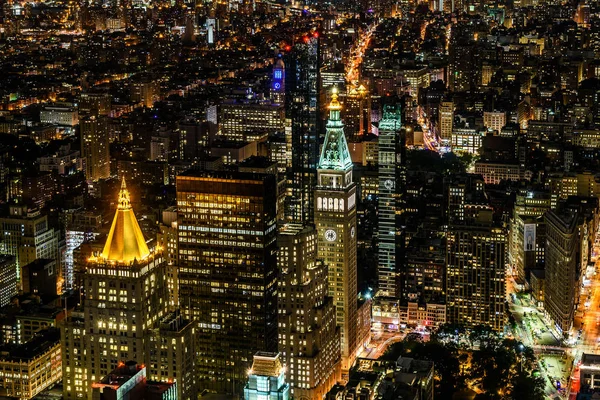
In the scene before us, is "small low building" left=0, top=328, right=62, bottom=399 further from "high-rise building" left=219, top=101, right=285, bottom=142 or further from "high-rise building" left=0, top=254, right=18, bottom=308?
"high-rise building" left=219, top=101, right=285, bottom=142

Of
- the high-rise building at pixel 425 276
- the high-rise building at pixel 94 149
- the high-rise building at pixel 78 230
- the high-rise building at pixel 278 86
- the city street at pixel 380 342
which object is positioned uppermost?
the high-rise building at pixel 278 86

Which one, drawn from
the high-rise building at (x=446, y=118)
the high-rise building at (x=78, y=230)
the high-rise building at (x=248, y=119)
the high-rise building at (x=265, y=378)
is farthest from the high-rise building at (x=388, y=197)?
the high-rise building at (x=446, y=118)

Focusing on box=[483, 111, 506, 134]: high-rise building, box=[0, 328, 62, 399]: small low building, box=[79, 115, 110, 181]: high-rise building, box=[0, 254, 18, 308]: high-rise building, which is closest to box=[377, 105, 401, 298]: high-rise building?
box=[0, 328, 62, 399]: small low building

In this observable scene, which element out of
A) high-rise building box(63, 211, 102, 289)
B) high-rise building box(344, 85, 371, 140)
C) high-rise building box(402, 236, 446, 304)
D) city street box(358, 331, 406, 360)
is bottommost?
city street box(358, 331, 406, 360)

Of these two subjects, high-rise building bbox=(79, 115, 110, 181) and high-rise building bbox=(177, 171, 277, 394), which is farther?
high-rise building bbox=(79, 115, 110, 181)

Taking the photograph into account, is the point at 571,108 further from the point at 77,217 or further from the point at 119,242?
the point at 119,242

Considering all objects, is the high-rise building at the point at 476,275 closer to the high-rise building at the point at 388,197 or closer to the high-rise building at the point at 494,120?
the high-rise building at the point at 388,197

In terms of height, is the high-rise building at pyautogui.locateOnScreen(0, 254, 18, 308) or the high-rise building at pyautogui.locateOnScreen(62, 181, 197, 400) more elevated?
the high-rise building at pyautogui.locateOnScreen(62, 181, 197, 400)

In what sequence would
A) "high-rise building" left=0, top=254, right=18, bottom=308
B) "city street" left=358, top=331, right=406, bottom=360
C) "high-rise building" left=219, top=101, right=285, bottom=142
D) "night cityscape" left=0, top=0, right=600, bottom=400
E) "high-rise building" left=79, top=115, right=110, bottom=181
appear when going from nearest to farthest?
"night cityscape" left=0, top=0, right=600, bottom=400
"city street" left=358, top=331, right=406, bottom=360
"high-rise building" left=0, top=254, right=18, bottom=308
"high-rise building" left=79, top=115, right=110, bottom=181
"high-rise building" left=219, top=101, right=285, bottom=142
